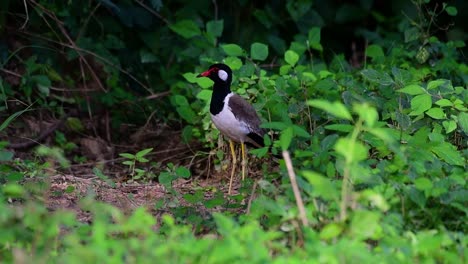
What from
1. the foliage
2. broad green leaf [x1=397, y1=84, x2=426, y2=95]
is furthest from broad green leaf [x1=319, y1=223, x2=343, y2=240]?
broad green leaf [x1=397, y1=84, x2=426, y2=95]

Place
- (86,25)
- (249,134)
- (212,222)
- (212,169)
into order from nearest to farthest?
(212,222)
(249,134)
(212,169)
(86,25)

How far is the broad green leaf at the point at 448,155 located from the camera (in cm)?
555

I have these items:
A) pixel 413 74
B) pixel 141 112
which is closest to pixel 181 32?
pixel 141 112

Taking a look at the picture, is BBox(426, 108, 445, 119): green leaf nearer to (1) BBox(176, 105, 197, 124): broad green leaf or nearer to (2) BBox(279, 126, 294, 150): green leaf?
(2) BBox(279, 126, 294, 150): green leaf

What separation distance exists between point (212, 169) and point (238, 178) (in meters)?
0.42

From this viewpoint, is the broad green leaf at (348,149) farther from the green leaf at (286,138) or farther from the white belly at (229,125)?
the white belly at (229,125)

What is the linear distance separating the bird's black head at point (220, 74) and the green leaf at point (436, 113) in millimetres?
1383

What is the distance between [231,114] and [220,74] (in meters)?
0.32

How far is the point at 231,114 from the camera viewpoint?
665cm

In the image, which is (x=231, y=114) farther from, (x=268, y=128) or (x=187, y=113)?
(x=187, y=113)

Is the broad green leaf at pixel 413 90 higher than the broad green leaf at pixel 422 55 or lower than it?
higher

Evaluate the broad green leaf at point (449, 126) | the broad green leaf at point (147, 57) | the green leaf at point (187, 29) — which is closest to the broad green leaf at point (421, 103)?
the broad green leaf at point (449, 126)

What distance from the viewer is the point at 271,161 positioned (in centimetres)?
674

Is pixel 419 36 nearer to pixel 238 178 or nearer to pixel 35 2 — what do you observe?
pixel 238 178
